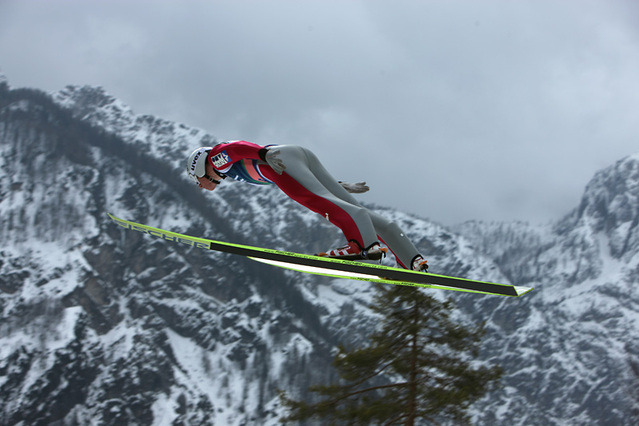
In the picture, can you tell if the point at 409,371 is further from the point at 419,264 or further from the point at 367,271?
the point at 367,271

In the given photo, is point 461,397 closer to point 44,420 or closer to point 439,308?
point 439,308

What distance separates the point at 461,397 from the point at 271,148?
8828 mm

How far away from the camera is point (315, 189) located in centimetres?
702

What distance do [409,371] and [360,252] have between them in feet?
24.7

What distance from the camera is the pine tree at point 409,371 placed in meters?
13.1

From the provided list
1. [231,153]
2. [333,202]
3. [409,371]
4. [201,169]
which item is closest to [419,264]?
[333,202]

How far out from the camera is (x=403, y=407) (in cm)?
1314

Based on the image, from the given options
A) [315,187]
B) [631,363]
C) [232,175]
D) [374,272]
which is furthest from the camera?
[631,363]

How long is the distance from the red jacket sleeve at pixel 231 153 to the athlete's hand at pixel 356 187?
1.29 meters

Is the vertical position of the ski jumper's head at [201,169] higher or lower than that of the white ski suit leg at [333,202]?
higher

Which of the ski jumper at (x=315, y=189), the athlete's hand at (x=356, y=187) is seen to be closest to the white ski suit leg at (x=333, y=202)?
the ski jumper at (x=315, y=189)

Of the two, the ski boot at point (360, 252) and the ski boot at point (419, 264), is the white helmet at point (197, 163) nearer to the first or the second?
the ski boot at point (360, 252)

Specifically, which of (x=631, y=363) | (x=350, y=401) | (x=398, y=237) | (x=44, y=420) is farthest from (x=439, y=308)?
(x=44, y=420)

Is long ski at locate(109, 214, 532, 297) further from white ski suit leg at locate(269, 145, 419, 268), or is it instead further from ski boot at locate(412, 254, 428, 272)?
white ski suit leg at locate(269, 145, 419, 268)
